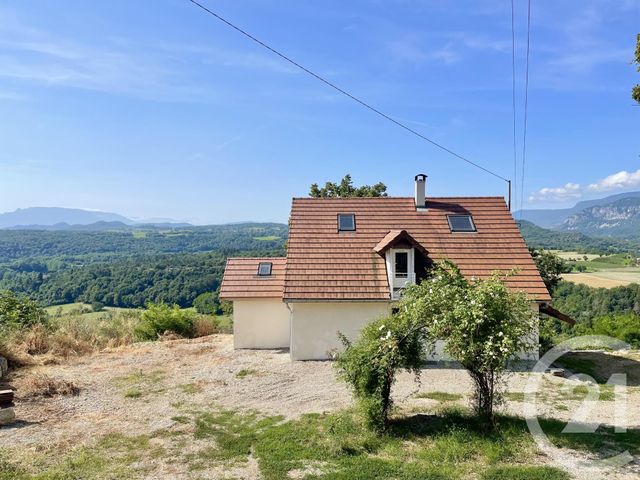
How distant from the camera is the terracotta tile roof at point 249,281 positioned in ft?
60.5

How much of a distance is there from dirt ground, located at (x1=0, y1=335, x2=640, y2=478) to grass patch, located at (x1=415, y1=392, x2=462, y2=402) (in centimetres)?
13

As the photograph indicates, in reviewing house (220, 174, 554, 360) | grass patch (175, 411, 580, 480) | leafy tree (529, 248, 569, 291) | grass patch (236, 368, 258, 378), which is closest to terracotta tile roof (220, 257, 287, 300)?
house (220, 174, 554, 360)

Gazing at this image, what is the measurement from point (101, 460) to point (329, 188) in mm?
26788

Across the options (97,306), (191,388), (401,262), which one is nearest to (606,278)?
(401,262)

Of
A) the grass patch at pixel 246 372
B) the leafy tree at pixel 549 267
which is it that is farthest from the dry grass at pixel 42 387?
the leafy tree at pixel 549 267

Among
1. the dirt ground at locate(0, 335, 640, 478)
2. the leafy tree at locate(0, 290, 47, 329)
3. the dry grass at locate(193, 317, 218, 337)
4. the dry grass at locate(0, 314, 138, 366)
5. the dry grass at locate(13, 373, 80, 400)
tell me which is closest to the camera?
the dirt ground at locate(0, 335, 640, 478)

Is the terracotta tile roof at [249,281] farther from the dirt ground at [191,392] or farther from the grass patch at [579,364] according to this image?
the grass patch at [579,364]

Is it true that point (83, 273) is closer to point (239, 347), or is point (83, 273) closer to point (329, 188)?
point (329, 188)

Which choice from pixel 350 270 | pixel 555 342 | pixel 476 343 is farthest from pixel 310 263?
pixel 555 342

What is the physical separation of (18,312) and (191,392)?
13.4 metres

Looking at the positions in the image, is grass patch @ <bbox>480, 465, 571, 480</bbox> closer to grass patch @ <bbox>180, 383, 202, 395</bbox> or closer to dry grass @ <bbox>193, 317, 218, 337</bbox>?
grass patch @ <bbox>180, 383, 202, 395</bbox>

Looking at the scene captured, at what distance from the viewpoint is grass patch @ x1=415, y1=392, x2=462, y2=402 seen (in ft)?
39.4

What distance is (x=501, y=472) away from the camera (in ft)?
25.0

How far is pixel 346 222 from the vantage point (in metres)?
20.0
